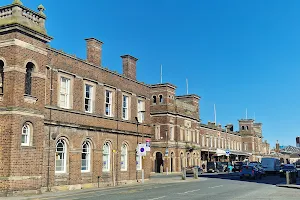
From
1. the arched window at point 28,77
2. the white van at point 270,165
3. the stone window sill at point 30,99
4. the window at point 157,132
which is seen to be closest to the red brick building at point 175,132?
the window at point 157,132

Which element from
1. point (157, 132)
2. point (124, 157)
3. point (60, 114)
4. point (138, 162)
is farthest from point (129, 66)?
point (157, 132)

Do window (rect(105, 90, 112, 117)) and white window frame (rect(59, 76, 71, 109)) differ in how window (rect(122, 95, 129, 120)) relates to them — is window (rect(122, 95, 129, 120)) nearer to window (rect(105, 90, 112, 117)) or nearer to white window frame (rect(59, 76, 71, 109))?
window (rect(105, 90, 112, 117))

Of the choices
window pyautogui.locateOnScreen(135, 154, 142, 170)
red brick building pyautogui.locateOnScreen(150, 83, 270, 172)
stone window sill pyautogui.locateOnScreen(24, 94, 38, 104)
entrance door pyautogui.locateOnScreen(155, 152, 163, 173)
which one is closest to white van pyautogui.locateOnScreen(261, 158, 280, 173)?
red brick building pyautogui.locateOnScreen(150, 83, 270, 172)

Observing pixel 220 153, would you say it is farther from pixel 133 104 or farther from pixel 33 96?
pixel 33 96

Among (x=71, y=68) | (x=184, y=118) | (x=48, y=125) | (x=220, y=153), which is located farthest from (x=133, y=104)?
(x=220, y=153)

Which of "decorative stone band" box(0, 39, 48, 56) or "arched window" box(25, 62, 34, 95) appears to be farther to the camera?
"arched window" box(25, 62, 34, 95)

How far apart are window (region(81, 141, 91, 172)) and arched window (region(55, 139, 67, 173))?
88.8 inches

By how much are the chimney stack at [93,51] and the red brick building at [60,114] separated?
81 mm

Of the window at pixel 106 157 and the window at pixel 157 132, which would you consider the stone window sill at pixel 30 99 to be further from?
the window at pixel 157 132

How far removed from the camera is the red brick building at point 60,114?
2136 cm

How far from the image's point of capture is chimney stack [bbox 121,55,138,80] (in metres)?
36.8

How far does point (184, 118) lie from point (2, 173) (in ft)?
149

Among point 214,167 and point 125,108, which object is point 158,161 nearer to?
point 214,167

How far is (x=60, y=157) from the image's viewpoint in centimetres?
2606
